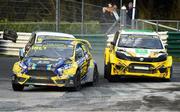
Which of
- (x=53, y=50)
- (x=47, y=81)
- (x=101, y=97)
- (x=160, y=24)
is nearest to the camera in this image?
(x=101, y=97)

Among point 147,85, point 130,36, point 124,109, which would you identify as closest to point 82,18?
point 130,36

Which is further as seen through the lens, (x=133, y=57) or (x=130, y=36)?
(x=130, y=36)

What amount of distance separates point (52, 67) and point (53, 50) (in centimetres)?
124

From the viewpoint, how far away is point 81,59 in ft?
60.5

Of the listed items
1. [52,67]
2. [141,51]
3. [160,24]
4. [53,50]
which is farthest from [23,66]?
[160,24]

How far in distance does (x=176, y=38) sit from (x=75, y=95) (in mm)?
14578

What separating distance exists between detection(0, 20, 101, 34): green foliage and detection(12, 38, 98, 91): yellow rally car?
A: 12320 millimetres

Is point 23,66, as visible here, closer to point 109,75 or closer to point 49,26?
point 109,75

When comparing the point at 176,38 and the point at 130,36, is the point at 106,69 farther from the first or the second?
the point at 176,38

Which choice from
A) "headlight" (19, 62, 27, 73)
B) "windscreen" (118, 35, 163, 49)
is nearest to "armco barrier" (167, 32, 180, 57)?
"windscreen" (118, 35, 163, 49)

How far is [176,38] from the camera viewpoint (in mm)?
30250

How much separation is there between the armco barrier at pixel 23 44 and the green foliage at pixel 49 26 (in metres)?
0.39

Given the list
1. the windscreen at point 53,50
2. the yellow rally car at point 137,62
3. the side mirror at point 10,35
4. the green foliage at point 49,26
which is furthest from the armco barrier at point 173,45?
the windscreen at point 53,50

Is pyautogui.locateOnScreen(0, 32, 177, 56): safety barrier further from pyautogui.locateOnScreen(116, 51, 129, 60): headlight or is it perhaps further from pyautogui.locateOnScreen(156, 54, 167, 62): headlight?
pyautogui.locateOnScreen(116, 51, 129, 60): headlight
